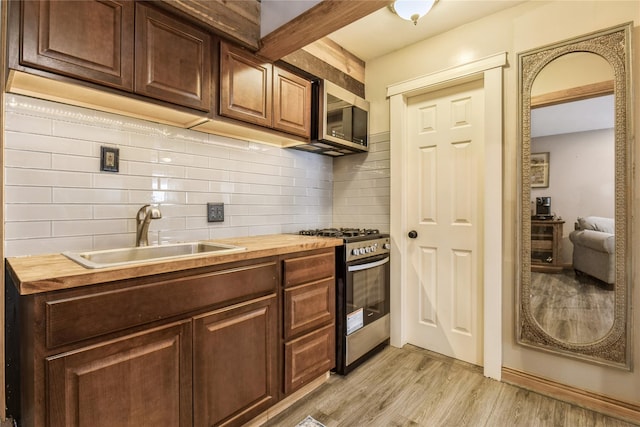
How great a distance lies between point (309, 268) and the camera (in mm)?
1897

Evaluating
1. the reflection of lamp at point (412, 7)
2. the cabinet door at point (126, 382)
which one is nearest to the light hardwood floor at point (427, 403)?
the cabinet door at point (126, 382)

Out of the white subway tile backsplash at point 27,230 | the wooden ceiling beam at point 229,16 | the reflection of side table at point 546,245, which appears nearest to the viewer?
the white subway tile backsplash at point 27,230

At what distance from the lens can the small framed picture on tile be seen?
5.24 feet

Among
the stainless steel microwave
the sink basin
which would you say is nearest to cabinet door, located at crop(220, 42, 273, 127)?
the stainless steel microwave

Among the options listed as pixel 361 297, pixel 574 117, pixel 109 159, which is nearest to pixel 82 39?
pixel 109 159

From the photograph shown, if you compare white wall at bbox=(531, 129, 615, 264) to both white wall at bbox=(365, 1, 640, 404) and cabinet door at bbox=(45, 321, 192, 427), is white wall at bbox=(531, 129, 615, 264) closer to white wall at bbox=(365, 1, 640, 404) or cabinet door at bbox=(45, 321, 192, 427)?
white wall at bbox=(365, 1, 640, 404)

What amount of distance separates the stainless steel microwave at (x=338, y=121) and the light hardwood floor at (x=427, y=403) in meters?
1.72

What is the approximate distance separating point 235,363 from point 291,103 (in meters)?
1.65

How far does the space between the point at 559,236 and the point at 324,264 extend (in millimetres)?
1509

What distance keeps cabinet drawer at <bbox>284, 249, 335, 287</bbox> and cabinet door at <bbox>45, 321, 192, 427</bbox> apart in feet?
2.01

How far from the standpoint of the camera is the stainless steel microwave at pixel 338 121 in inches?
92.0

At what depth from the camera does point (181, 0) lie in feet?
5.02

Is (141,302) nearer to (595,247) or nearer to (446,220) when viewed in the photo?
(446,220)

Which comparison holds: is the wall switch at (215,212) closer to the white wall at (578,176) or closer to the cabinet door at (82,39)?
the cabinet door at (82,39)
